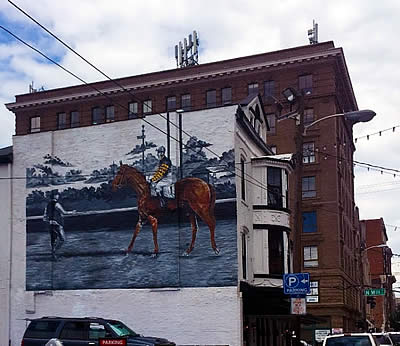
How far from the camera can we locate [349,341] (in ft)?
65.2

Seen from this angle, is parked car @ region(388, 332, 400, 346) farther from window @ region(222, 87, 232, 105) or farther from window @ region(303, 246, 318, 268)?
window @ region(222, 87, 232, 105)

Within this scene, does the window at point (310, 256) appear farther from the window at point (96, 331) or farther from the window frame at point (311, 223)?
the window at point (96, 331)

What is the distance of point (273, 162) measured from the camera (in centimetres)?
3519

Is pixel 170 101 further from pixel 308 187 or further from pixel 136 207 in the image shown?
pixel 136 207

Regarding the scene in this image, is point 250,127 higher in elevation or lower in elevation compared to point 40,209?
higher

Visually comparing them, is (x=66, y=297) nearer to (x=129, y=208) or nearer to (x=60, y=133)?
(x=129, y=208)

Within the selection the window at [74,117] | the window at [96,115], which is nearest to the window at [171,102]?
the window at [96,115]

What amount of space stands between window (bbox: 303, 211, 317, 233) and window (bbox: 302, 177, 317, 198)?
4.83 feet

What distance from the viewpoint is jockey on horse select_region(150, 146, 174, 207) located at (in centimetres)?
3319

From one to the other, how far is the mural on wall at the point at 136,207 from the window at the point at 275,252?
332 cm

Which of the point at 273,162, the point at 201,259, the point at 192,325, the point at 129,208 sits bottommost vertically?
the point at 192,325

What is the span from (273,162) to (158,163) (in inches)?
217

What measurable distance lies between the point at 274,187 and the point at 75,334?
14558 mm

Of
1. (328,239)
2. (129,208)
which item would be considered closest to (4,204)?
(129,208)
